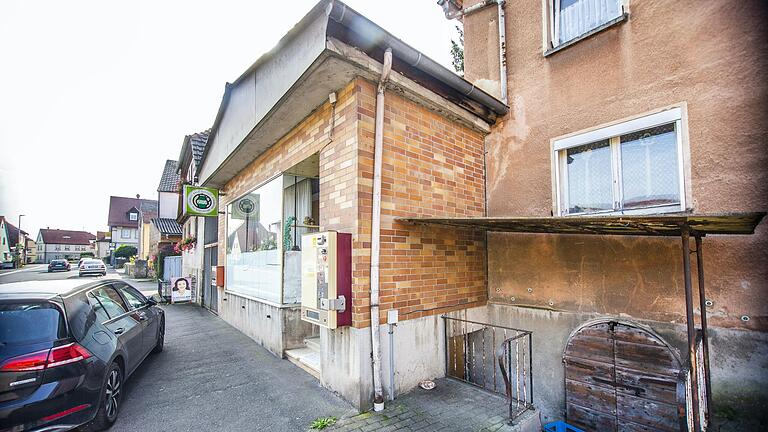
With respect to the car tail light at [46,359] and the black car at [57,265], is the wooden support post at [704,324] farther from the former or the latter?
the black car at [57,265]

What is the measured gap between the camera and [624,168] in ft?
14.4

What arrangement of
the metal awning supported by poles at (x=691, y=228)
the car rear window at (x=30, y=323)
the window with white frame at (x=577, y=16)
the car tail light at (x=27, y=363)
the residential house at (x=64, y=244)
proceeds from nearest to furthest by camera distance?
the metal awning supported by poles at (x=691, y=228) → the car tail light at (x=27, y=363) → the car rear window at (x=30, y=323) → the window with white frame at (x=577, y=16) → the residential house at (x=64, y=244)

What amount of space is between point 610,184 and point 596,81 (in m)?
1.39

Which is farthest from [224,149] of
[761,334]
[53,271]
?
[53,271]

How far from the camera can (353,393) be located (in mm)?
3963

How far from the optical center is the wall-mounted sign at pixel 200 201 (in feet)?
28.5

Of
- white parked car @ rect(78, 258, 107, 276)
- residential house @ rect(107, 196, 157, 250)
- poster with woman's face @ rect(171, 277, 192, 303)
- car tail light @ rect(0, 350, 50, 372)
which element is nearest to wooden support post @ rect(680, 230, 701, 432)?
car tail light @ rect(0, 350, 50, 372)

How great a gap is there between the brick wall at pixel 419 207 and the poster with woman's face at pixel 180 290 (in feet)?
33.5

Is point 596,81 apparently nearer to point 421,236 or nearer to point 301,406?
point 421,236

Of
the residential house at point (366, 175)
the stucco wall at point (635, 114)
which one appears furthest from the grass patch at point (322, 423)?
the stucco wall at point (635, 114)

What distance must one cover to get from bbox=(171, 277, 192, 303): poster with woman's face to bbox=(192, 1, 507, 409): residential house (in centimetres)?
697

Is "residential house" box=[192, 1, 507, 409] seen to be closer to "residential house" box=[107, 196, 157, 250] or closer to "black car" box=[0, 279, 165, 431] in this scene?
"black car" box=[0, 279, 165, 431]

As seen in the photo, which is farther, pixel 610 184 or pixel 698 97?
pixel 610 184

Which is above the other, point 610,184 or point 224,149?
point 224,149
